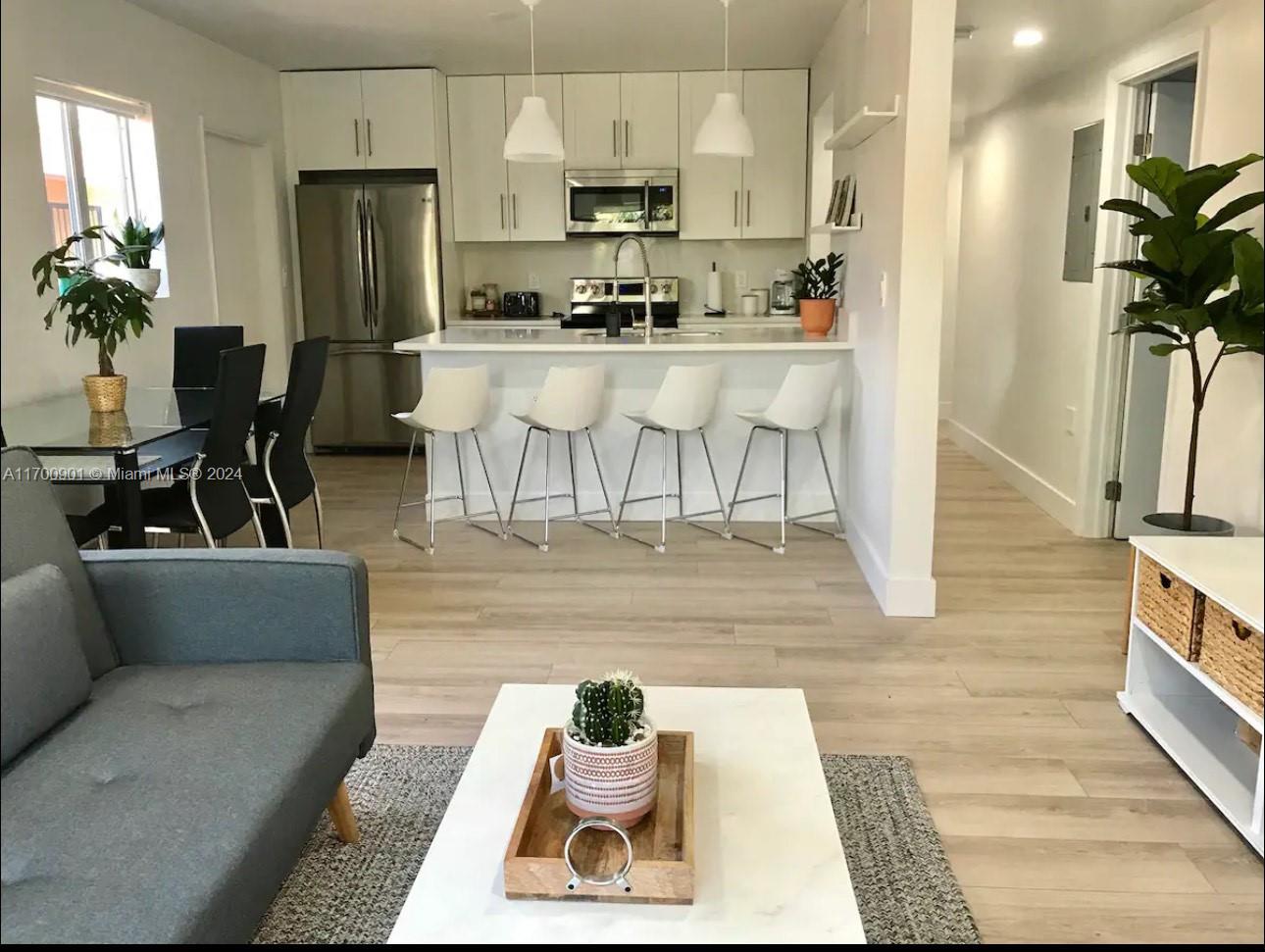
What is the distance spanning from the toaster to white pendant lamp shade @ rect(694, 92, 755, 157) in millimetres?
2643

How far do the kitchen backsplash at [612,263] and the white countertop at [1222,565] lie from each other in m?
4.66

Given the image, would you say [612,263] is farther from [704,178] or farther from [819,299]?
[819,299]

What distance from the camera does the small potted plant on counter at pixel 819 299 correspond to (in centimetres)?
498

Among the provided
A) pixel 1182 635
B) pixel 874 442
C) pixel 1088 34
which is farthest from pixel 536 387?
pixel 1182 635

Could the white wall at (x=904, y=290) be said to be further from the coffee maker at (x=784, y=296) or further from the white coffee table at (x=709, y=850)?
the coffee maker at (x=784, y=296)

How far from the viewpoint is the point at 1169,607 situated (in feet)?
8.26

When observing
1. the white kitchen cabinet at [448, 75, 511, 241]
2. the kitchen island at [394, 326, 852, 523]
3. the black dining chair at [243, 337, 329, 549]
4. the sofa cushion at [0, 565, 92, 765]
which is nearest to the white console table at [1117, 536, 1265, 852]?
the sofa cushion at [0, 565, 92, 765]

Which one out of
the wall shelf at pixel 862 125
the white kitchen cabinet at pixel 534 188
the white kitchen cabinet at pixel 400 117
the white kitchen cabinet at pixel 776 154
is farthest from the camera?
the white kitchen cabinet at pixel 534 188

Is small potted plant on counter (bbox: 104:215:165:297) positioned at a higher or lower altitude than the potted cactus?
higher

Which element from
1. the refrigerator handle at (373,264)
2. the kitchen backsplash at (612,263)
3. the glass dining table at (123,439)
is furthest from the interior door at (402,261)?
the glass dining table at (123,439)

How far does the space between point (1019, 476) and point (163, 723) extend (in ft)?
16.4

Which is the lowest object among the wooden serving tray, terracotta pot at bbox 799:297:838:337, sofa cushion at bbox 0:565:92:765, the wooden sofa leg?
the wooden sofa leg

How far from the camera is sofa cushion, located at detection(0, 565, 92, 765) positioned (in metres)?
1.64

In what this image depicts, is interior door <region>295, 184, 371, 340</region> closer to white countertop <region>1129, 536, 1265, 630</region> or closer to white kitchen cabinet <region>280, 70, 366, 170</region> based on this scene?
white kitchen cabinet <region>280, 70, 366, 170</region>
